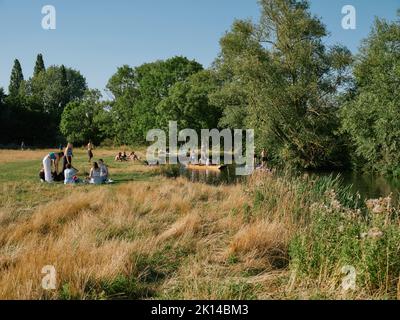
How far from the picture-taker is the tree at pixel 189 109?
123 feet

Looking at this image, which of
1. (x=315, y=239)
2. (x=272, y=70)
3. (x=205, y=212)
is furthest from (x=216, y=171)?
(x=315, y=239)

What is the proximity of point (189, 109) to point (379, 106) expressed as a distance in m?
16.9

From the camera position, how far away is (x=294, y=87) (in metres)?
27.9

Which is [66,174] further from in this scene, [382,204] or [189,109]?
[189,109]

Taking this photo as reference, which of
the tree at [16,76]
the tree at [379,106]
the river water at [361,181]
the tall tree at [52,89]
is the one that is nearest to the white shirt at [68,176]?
the river water at [361,181]

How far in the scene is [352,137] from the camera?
2709 cm

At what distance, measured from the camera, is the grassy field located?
508cm

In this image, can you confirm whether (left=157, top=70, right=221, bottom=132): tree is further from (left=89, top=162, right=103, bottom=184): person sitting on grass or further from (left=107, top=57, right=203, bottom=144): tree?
(left=89, top=162, right=103, bottom=184): person sitting on grass

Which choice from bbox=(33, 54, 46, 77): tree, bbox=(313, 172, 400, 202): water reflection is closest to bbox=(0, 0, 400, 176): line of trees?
bbox=(313, 172, 400, 202): water reflection

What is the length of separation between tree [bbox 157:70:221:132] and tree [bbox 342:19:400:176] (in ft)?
45.2

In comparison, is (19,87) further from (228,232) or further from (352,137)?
(228,232)

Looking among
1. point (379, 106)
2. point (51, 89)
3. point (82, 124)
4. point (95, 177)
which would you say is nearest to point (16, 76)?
point (51, 89)

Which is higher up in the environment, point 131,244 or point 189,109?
point 189,109
